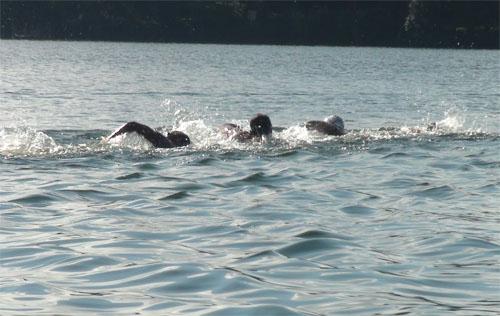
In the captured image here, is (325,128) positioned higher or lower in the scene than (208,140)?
higher

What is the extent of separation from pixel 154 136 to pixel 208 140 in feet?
4.74

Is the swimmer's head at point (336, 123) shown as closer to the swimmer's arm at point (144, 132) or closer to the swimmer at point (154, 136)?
the swimmer at point (154, 136)

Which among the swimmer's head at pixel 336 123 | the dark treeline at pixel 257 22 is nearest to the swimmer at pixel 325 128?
the swimmer's head at pixel 336 123

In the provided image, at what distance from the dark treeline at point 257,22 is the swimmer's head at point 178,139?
270 feet

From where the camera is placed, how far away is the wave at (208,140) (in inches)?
667

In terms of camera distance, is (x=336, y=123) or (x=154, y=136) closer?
(x=154, y=136)

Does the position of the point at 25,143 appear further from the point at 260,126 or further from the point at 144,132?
the point at 260,126

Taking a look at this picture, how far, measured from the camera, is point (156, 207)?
12148mm

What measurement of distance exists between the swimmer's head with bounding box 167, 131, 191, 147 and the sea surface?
19.3 inches

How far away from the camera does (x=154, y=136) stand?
17.4 m

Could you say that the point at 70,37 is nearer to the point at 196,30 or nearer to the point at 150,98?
the point at 196,30

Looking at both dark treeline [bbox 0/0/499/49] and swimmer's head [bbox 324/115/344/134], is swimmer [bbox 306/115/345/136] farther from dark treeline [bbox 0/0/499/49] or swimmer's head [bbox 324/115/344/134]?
dark treeline [bbox 0/0/499/49]

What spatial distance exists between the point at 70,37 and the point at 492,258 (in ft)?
305

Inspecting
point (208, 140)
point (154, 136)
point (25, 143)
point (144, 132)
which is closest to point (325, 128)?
point (208, 140)
